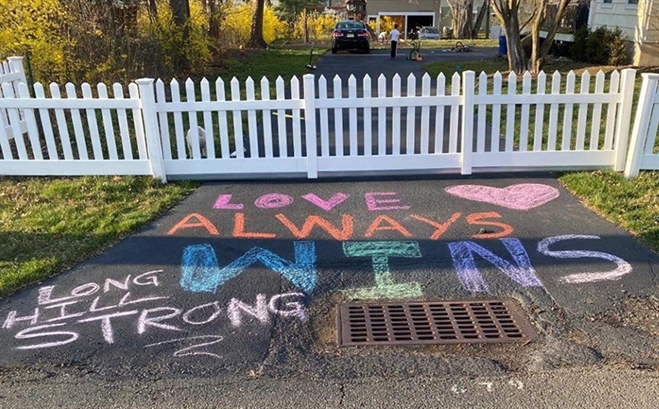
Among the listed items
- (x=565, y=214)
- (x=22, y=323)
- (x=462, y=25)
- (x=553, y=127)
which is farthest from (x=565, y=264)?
(x=462, y=25)

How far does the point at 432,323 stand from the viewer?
3.59 meters

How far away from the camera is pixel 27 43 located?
918cm

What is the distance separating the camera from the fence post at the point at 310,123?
20.2 feet

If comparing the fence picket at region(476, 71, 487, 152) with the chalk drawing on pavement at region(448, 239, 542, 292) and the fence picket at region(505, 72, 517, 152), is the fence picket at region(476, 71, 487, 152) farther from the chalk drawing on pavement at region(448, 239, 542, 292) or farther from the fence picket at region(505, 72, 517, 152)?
the chalk drawing on pavement at region(448, 239, 542, 292)

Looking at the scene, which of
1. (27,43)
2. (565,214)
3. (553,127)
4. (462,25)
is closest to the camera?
(565,214)

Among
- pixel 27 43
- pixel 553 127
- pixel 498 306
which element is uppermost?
pixel 27 43

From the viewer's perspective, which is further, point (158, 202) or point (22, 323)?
point (158, 202)

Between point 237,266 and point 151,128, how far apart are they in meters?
2.67

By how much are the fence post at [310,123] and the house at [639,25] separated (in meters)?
Answer: 13.4

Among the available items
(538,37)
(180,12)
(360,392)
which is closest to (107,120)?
(360,392)

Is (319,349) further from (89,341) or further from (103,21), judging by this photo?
(103,21)

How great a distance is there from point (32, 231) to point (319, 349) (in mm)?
3297

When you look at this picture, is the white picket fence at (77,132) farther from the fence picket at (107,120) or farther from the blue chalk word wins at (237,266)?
the blue chalk word wins at (237,266)

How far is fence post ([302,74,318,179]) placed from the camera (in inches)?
242
